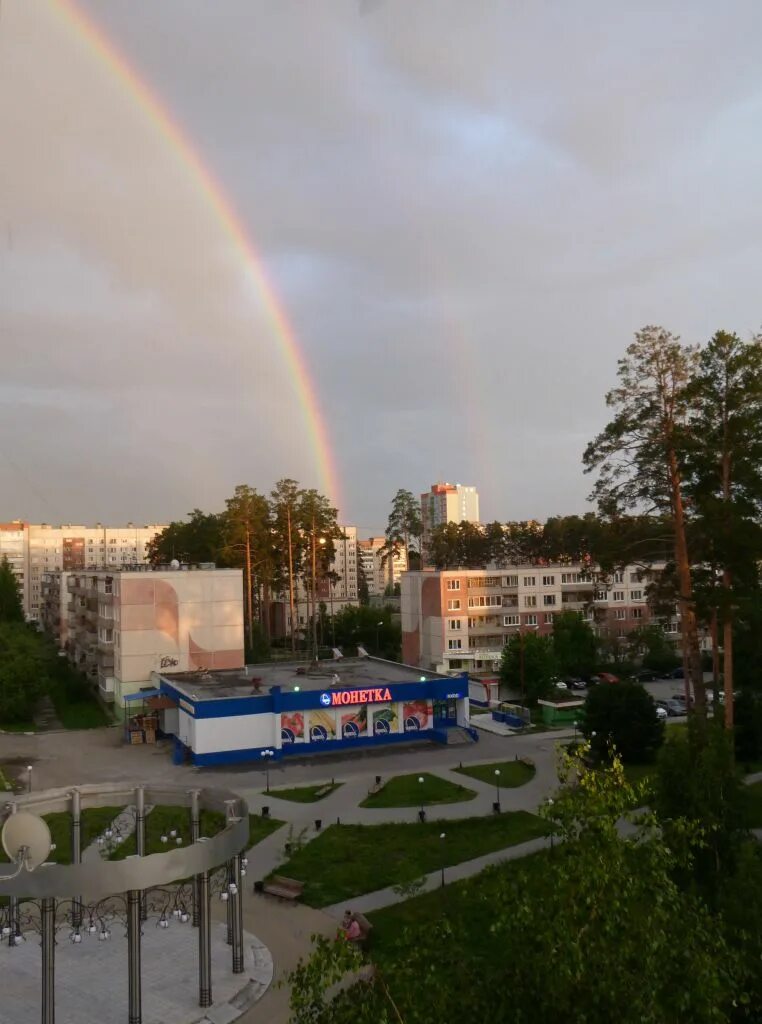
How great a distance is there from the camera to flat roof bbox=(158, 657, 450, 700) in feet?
125

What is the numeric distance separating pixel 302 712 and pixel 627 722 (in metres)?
13.7

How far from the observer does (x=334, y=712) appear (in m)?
36.6

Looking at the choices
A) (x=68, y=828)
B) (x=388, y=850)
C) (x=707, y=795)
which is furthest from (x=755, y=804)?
(x=68, y=828)

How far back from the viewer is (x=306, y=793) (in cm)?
2945

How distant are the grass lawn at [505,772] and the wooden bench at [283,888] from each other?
12099 millimetres

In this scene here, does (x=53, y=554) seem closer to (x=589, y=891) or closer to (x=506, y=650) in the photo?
(x=506, y=650)

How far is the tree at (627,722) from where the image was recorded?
3278 cm

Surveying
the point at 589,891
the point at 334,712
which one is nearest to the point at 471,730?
the point at 334,712

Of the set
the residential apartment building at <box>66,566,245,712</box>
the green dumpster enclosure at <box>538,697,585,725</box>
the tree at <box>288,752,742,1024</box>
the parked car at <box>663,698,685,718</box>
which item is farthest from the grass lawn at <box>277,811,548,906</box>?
the residential apartment building at <box>66,566,245,712</box>

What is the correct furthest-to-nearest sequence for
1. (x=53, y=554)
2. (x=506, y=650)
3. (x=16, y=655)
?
1. (x=53, y=554)
2. (x=506, y=650)
3. (x=16, y=655)

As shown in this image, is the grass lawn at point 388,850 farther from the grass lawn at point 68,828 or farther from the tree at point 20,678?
the tree at point 20,678

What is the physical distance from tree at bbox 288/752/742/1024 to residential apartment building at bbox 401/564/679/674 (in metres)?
49.9

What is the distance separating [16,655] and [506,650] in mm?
28467

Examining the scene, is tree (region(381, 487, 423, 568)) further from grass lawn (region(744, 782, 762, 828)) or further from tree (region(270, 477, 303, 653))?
grass lawn (region(744, 782, 762, 828))
